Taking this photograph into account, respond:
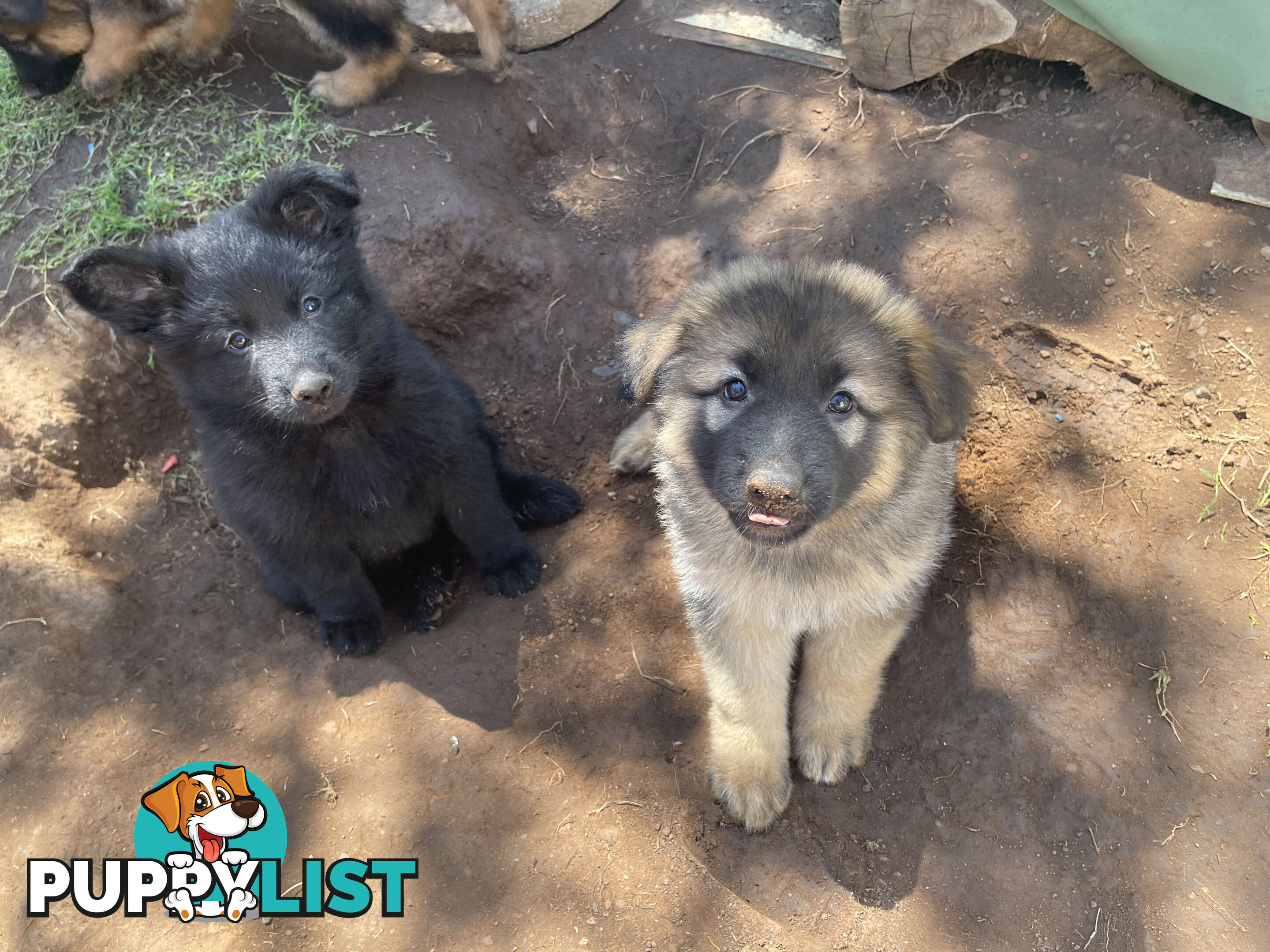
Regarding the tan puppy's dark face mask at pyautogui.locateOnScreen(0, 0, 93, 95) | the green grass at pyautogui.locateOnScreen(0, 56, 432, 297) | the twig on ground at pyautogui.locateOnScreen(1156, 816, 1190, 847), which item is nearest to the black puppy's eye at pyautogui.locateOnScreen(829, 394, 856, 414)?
the twig on ground at pyautogui.locateOnScreen(1156, 816, 1190, 847)

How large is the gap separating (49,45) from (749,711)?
5157 mm

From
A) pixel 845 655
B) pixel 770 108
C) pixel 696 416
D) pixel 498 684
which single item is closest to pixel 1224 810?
pixel 845 655

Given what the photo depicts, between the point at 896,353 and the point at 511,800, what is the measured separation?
2.05 metres

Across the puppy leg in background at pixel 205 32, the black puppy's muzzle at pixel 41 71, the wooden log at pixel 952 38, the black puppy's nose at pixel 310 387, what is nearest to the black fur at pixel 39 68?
the black puppy's muzzle at pixel 41 71

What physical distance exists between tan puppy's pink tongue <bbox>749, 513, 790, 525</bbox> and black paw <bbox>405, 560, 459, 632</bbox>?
2.02 meters

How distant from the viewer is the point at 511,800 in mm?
2943

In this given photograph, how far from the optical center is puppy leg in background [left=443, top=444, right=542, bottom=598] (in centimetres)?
343

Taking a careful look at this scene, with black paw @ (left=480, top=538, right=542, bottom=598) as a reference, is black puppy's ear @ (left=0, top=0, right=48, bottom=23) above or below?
above

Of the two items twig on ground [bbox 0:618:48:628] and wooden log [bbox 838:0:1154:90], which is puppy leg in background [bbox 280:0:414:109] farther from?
twig on ground [bbox 0:618:48:628]

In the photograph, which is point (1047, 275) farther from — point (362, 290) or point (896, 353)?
point (362, 290)

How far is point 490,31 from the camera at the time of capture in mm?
4840

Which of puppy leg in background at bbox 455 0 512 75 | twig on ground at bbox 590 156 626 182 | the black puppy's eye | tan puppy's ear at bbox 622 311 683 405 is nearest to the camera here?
the black puppy's eye

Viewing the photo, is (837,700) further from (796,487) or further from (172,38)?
(172,38)

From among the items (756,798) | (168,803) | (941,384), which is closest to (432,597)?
(168,803)
